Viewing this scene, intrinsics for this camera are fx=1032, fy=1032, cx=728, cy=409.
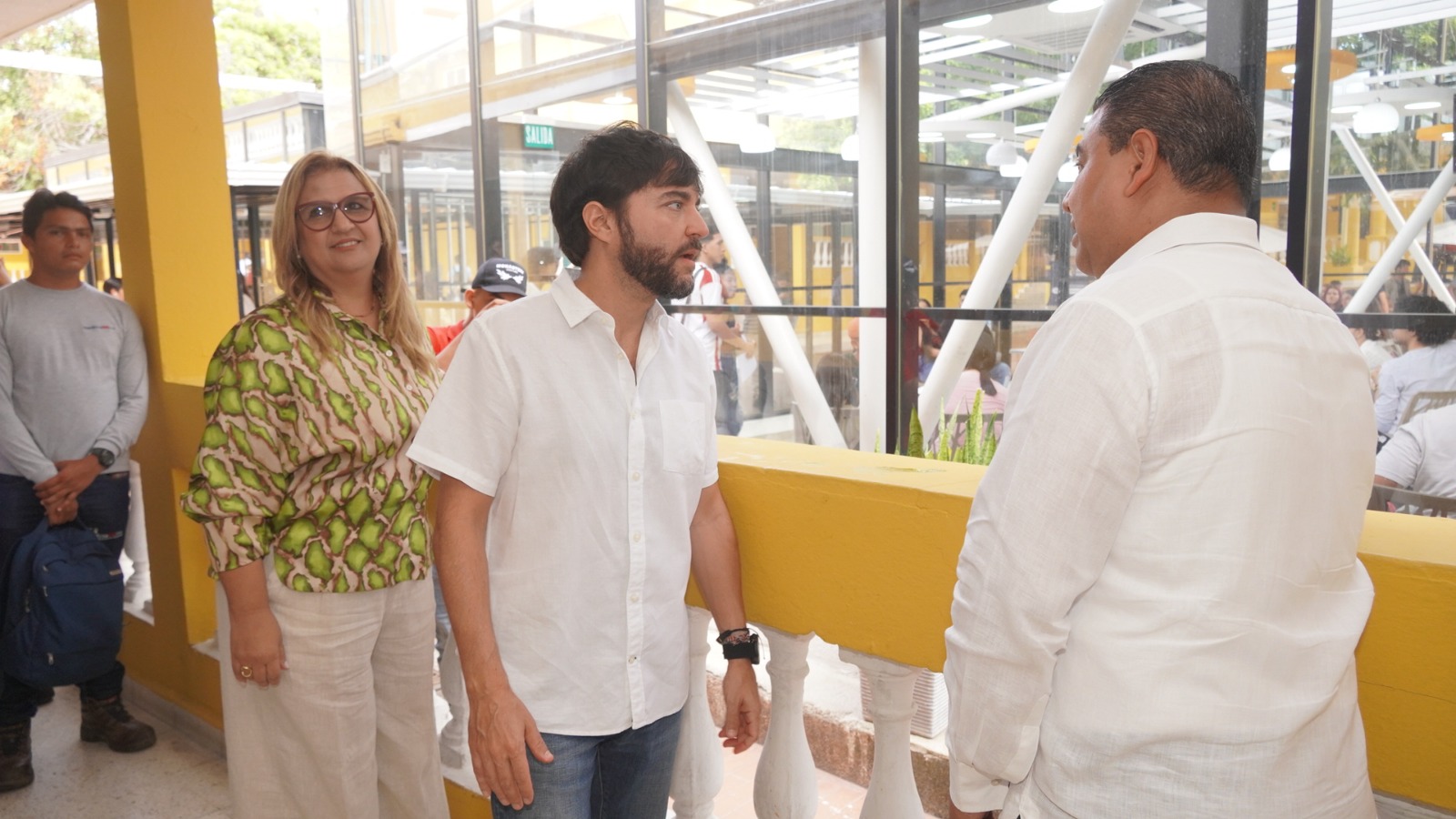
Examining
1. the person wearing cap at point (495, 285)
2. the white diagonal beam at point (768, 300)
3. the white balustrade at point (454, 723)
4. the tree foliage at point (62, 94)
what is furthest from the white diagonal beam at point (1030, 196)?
the tree foliage at point (62, 94)

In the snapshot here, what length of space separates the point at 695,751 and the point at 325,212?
1335mm

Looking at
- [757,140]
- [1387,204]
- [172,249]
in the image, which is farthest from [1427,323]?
[172,249]

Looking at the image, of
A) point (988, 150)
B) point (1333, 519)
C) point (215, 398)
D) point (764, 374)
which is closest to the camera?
point (1333, 519)

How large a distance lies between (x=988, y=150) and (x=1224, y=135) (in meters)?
5.55

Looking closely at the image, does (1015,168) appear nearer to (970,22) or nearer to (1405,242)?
(970,22)

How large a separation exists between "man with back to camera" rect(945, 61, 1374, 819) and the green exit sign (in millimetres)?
8650

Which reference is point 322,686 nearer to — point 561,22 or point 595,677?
point 595,677

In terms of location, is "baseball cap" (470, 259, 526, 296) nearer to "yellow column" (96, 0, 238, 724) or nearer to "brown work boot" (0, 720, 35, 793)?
"yellow column" (96, 0, 238, 724)

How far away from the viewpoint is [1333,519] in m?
1.01

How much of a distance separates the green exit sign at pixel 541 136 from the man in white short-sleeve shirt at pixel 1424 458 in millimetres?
7058

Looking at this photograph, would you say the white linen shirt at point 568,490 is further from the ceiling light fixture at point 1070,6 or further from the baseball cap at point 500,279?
the ceiling light fixture at point 1070,6

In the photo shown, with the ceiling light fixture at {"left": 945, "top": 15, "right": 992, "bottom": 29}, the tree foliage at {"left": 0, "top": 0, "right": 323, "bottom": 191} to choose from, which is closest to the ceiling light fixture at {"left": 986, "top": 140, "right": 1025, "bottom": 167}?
the ceiling light fixture at {"left": 945, "top": 15, "right": 992, "bottom": 29}

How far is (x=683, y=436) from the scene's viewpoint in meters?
1.64

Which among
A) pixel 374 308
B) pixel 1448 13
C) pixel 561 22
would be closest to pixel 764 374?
pixel 561 22
